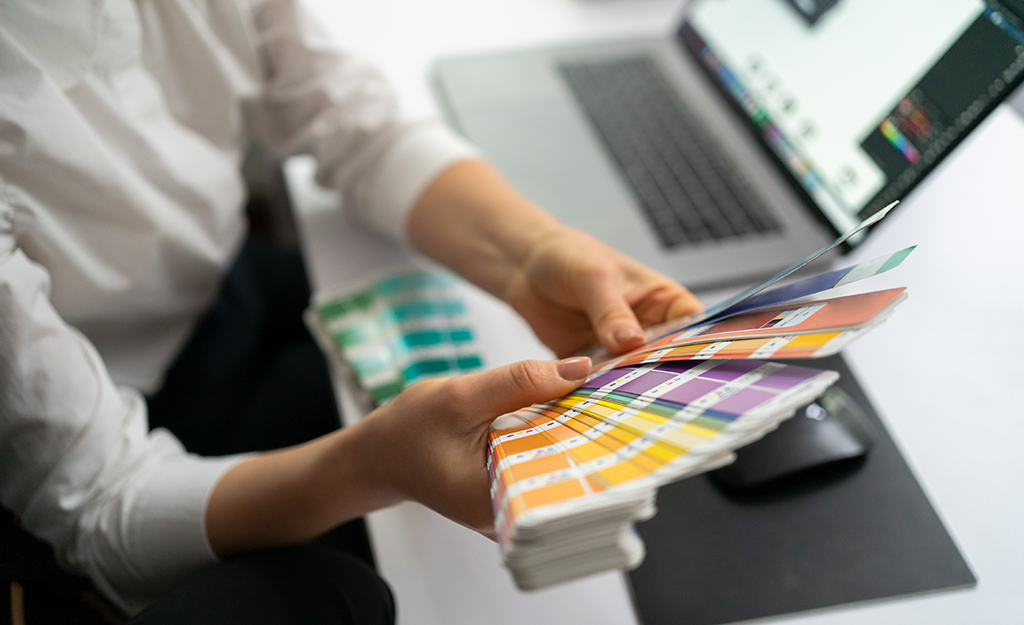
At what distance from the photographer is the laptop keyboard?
0.77 meters

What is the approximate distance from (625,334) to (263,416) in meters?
0.50

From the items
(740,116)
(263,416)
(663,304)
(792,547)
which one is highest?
(740,116)

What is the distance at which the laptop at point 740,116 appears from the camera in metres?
0.64

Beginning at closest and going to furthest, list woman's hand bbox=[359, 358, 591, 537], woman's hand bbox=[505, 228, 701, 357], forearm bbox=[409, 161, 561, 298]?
woman's hand bbox=[359, 358, 591, 537] → woman's hand bbox=[505, 228, 701, 357] → forearm bbox=[409, 161, 561, 298]

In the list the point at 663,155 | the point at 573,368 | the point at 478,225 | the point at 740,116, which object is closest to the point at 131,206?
the point at 478,225

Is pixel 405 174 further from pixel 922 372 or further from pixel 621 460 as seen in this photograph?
pixel 922 372

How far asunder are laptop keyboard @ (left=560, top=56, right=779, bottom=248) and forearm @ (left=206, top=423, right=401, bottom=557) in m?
0.46

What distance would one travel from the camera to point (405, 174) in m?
0.74

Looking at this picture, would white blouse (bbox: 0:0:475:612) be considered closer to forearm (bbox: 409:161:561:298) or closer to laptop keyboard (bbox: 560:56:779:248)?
forearm (bbox: 409:161:561:298)

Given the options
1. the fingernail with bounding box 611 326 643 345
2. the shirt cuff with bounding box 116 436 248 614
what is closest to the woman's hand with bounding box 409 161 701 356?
the fingernail with bounding box 611 326 643 345

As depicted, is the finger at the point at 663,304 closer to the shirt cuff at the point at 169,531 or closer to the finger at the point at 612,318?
the finger at the point at 612,318

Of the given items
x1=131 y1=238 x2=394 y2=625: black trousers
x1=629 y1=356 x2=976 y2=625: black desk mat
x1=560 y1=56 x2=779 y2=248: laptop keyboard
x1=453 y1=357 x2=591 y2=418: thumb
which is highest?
x1=560 y1=56 x2=779 y2=248: laptop keyboard

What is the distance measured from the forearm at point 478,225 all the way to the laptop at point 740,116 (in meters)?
0.10

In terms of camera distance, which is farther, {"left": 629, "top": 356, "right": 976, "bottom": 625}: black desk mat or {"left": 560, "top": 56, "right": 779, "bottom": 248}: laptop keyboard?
{"left": 560, "top": 56, "right": 779, "bottom": 248}: laptop keyboard
